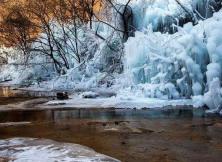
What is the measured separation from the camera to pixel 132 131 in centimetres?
953

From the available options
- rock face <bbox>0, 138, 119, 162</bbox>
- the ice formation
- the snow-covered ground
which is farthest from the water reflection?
rock face <bbox>0, 138, 119, 162</bbox>

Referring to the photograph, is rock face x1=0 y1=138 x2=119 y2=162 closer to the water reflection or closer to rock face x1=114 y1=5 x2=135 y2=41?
the water reflection

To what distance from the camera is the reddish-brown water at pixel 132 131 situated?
7.43 metres

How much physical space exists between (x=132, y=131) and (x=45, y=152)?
2516 millimetres

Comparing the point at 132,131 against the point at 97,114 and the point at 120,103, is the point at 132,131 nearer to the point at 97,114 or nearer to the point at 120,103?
the point at 97,114

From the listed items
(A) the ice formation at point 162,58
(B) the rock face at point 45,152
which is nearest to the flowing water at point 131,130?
(B) the rock face at point 45,152

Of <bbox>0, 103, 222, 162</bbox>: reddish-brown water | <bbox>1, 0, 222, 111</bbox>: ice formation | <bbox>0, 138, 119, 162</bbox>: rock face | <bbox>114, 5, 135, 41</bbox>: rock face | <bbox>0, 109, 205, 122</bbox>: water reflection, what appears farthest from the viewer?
<bbox>114, 5, 135, 41</bbox>: rock face

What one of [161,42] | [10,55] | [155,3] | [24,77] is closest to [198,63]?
[161,42]

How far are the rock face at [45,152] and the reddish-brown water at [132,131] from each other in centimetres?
33

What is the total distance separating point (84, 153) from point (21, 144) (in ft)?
4.93

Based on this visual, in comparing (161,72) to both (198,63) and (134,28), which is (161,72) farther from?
(134,28)

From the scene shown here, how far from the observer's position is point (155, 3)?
22672mm

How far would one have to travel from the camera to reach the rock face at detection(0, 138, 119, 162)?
22.9ft

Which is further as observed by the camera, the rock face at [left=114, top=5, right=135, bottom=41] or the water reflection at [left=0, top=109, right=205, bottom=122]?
the rock face at [left=114, top=5, right=135, bottom=41]
